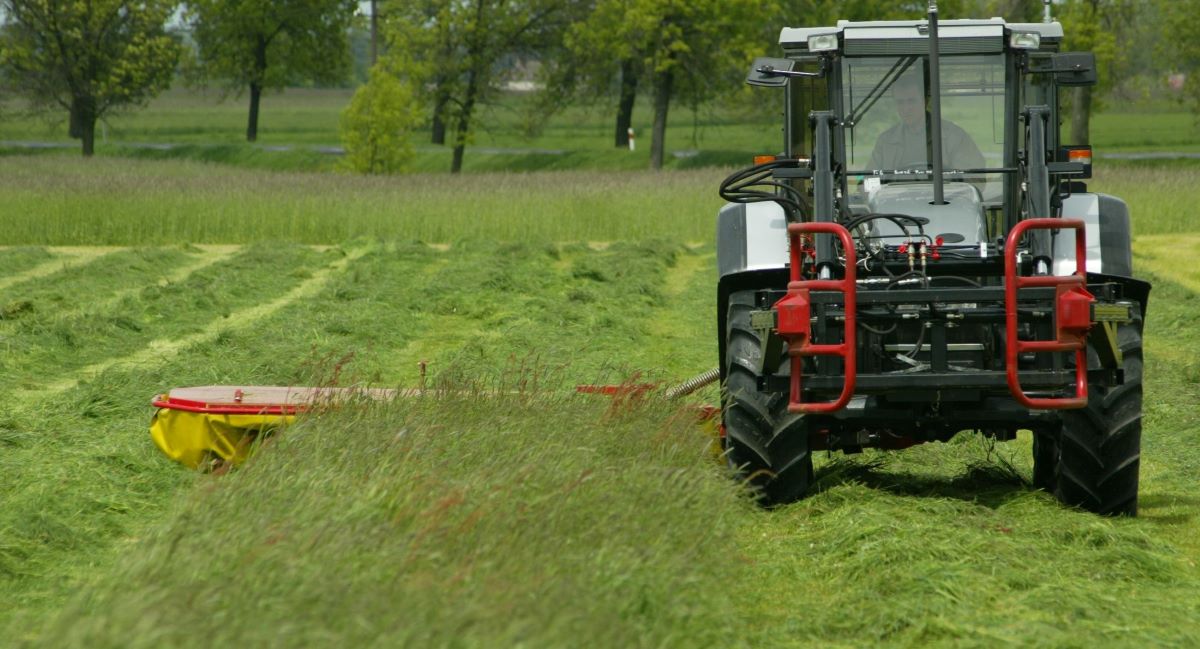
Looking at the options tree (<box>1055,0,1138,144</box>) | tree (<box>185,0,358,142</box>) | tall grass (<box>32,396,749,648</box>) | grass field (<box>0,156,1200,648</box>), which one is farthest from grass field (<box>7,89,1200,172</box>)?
tall grass (<box>32,396,749,648</box>)

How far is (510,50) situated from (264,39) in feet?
55.1

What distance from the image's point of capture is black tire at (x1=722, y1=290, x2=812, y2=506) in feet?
22.7

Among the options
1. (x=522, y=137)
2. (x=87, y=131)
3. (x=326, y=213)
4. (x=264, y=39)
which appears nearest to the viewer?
(x=326, y=213)

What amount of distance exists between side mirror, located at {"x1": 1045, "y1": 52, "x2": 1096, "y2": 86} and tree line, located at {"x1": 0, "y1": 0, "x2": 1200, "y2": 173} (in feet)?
100

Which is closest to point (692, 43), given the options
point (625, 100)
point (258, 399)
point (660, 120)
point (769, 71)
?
point (660, 120)

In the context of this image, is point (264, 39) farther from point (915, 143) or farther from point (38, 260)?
point (915, 143)

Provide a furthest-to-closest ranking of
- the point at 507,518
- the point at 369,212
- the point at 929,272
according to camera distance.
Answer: the point at 369,212 → the point at 929,272 → the point at 507,518

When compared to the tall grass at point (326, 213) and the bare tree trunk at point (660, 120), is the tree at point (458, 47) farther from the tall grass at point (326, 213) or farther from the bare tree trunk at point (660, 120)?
the tall grass at point (326, 213)

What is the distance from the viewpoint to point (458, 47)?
45.8 metres

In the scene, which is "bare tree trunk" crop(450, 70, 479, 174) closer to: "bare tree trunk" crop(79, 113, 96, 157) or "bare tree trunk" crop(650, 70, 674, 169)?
"bare tree trunk" crop(650, 70, 674, 169)

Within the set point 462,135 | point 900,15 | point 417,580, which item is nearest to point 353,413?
point 417,580

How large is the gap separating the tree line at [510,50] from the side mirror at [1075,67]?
3062cm

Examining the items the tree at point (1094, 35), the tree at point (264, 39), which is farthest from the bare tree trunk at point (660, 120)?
the tree at point (264, 39)

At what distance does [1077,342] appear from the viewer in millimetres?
6410
